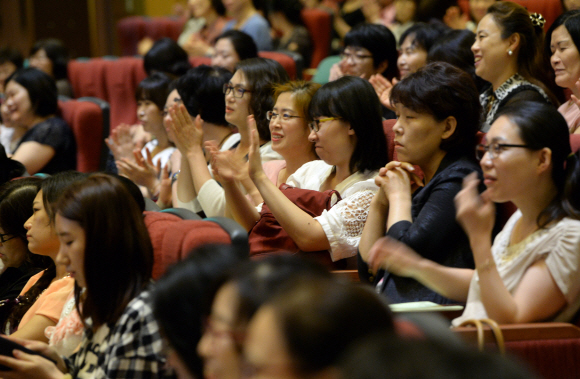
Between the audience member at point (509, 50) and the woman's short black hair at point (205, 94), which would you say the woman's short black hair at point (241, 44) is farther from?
the audience member at point (509, 50)

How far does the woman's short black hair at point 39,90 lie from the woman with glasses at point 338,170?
1906mm

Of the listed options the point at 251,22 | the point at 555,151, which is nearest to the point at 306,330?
the point at 555,151

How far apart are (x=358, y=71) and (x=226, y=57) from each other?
30.3 inches

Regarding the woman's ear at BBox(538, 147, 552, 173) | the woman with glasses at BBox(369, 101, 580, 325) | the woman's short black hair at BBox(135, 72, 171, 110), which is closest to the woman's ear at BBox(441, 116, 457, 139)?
the woman with glasses at BBox(369, 101, 580, 325)

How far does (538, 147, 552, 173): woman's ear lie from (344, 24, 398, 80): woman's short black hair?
1.87 meters

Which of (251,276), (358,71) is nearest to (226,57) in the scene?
(358,71)

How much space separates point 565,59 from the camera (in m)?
2.36

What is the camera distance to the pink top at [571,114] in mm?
2262

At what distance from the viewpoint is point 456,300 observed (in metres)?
1.63

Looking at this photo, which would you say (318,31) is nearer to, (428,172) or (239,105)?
(239,105)

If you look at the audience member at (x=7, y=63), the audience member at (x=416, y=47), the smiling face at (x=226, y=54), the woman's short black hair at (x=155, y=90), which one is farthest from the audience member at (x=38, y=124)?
the audience member at (x=416, y=47)

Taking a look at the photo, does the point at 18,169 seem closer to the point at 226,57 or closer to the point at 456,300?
the point at 226,57

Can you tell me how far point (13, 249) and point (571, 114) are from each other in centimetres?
181

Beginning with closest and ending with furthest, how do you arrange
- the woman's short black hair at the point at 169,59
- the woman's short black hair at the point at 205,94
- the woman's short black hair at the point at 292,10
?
the woman's short black hair at the point at 205,94 → the woman's short black hair at the point at 169,59 → the woman's short black hair at the point at 292,10
